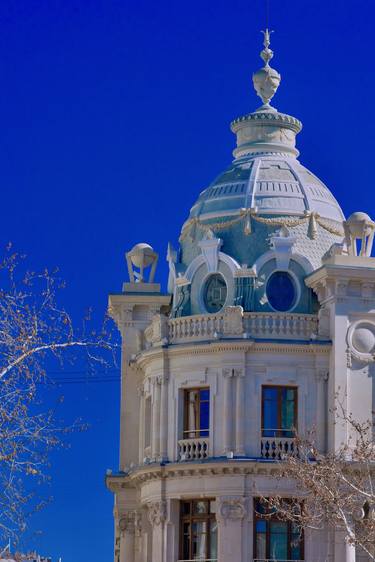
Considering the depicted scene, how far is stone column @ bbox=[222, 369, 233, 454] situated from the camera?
204 ft

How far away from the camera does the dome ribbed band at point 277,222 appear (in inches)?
2547

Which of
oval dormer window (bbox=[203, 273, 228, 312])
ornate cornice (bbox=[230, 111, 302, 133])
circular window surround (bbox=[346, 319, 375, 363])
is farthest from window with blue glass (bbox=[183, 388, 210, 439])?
ornate cornice (bbox=[230, 111, 302, 133])

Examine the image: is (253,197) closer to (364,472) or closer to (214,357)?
(214,357)

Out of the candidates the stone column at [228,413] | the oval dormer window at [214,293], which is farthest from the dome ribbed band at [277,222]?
the stone column at [228,413]

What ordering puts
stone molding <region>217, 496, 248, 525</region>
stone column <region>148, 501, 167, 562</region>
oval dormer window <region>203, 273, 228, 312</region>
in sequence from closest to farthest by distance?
1. stone molding <region>217, 496, 248, 525</region>
2. stone column <region>148, 501, 167, 562</region>
3. oval dormer window <region>203, 273, 228, 312</region>

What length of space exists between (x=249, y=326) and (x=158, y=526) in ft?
24.7

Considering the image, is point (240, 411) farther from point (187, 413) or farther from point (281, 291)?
point (281, 291)

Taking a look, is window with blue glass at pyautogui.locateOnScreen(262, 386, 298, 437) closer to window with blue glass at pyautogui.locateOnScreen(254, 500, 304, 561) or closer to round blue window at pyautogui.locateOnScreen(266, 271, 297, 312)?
window with blue glass at pyautogui.locateOnScreen(254, 500, 304, 561)

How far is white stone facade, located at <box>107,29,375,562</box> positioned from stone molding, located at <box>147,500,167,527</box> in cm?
5

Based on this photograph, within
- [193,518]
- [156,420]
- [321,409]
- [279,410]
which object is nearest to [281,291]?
[279,410]

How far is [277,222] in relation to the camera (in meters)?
64.8

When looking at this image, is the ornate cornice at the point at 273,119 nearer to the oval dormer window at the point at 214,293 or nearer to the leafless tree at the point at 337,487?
the oval dormer window at the point at 214,293

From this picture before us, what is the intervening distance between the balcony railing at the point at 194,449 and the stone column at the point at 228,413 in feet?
2.63

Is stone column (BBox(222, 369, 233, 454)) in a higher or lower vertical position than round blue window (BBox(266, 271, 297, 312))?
lower
